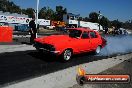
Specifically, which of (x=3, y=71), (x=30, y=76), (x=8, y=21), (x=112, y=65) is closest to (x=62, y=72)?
(x=30, y=76)

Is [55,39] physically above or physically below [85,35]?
below

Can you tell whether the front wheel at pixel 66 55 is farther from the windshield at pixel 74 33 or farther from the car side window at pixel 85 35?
the car side window at pixel 85 35

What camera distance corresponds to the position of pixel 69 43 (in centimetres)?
1262

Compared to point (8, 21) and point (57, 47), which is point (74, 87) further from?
point (8, 21)

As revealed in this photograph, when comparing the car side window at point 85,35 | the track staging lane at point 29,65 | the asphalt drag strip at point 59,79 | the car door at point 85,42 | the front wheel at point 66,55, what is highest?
the car side window at point 85,35

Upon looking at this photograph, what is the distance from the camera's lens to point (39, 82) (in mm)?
→ 8625

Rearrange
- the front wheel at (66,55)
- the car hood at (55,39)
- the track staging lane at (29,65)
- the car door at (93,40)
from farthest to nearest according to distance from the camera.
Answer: the car door at (93,40) < the front wheel at (66,55) < the car hood at (55,39) < the track staging lane at (29,65)

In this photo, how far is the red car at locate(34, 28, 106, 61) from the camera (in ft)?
39.9

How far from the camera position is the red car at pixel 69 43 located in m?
12.2

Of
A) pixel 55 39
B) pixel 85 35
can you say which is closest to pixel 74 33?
pixel 85 35

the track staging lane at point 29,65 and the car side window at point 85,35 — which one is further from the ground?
the car side window at point 85,35

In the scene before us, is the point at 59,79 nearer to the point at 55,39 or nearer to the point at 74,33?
the point at 55,39

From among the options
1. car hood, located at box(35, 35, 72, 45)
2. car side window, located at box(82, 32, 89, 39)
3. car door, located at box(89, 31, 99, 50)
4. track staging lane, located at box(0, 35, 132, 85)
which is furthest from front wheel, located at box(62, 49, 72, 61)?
car door, located at box(89, 31, 99, 50)

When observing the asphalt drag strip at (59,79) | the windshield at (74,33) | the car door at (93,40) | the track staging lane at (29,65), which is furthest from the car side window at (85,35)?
the asphalt drag strip at (59,79)
